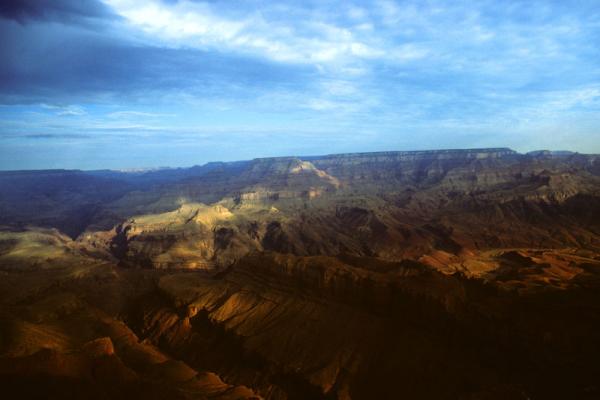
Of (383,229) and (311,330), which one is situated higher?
(311,330)

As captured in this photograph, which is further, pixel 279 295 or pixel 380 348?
pixel 279 295

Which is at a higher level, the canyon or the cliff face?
the canyon

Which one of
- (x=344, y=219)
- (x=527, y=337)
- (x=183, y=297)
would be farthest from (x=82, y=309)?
(x=344, y=219)

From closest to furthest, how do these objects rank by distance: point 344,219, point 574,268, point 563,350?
point 563,350
point 574,268
point 344,219

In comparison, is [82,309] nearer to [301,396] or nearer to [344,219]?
[301,396]

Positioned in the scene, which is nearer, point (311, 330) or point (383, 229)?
point (311, 330)

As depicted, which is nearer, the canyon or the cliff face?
the canyon

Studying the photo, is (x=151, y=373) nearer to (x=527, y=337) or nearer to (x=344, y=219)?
(x=527, y=337)

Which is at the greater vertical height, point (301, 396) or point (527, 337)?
point (527, 337)

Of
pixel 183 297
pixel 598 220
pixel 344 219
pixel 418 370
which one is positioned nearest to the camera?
pixel 418 370

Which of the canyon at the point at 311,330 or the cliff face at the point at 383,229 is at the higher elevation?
the canyon at the point at 311,330

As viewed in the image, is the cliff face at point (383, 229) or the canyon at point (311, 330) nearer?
the canyon at point (311, 330)
